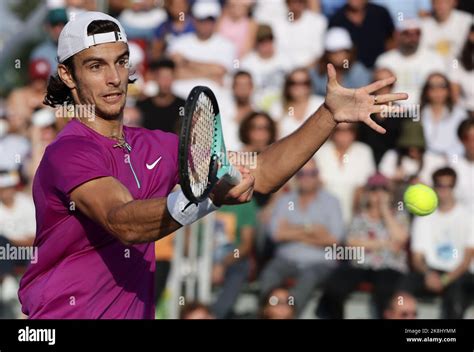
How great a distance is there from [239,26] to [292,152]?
467 centimetres

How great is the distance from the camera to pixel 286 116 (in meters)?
8.61

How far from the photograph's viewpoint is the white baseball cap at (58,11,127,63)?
14.2 feet

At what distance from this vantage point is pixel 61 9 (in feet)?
30.0

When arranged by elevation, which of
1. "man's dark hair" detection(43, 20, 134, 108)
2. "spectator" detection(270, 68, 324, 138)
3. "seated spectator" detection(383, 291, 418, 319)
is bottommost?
"seated spectator" detection(383, 291, 418, 319)

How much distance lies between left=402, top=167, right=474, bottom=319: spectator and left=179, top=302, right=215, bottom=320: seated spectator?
1569mm

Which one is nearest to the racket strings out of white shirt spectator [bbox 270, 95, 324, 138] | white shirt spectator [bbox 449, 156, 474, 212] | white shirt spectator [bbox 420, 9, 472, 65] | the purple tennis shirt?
the purple tennis shirt

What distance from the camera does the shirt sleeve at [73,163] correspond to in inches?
155

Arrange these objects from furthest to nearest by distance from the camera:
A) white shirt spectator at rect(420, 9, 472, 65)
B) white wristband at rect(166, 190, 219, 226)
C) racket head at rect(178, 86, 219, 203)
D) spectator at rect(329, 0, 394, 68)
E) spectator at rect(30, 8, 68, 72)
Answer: spectator at rect(30, 8, 68, 72) → spectator at rect(329, 0, 394, 68) → white shirt spectator at rect(420, 9, 472, 65) → white wristband at rect(166, 190, 219, 226) → racket head at rect(178, 86, 219, 203)

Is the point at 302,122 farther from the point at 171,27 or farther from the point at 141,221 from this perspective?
the point at 141,221

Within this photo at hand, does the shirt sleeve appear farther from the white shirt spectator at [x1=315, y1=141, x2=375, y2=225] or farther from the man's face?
the white shirt spectator at [x1=315, y1=141, x2=375, y2=225]

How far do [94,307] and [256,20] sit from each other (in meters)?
5.08

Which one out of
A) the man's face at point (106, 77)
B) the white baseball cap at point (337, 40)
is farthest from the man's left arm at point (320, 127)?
the white baseball cap at point (337, 40)

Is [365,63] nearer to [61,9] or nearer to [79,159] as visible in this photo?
[61,9]
